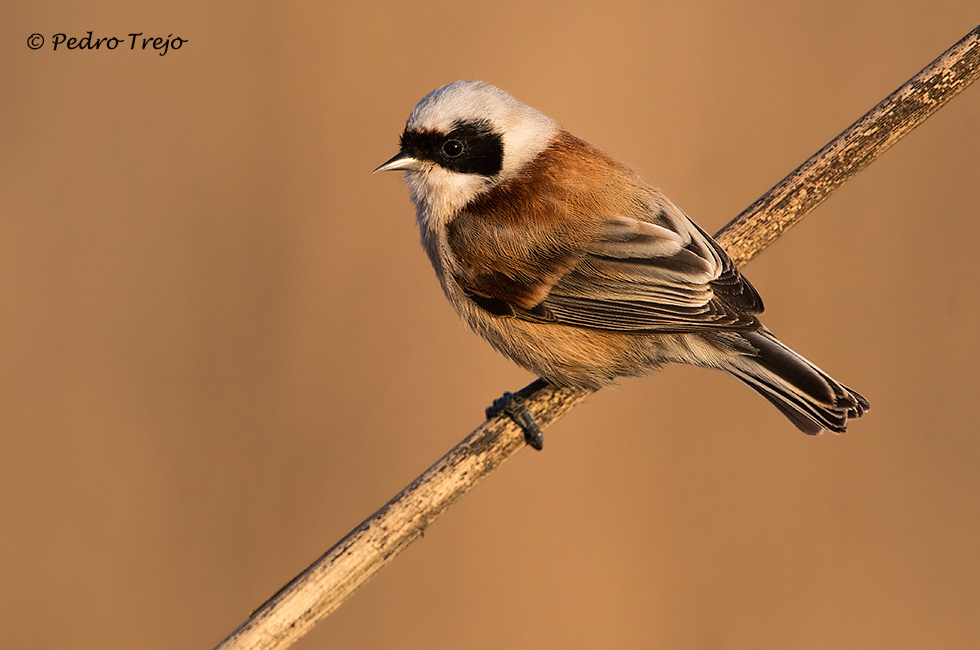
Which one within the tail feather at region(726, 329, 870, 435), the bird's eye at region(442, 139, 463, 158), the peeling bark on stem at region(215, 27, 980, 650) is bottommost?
the tail feather at region(726, 329, 870, 435)

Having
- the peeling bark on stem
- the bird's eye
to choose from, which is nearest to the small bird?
the bird's eye

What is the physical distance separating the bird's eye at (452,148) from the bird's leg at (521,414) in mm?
790

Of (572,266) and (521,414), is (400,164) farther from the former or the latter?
(521,414)

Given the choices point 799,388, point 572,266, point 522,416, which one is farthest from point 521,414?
point 799,388

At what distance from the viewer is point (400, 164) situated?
2527 mm

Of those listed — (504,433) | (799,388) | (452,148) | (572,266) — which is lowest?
(799,388)

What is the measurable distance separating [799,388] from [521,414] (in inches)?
31.6

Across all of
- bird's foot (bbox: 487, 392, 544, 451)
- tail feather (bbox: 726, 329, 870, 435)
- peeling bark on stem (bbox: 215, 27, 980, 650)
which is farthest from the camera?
bird's foot (bbox: 487, 392, 544, 451)

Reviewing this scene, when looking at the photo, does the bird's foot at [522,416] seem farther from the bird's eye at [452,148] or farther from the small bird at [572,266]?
the bird's eye at [452,148]

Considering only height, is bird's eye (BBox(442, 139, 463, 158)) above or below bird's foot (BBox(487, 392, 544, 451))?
above

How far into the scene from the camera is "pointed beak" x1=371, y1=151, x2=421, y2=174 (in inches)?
99.0

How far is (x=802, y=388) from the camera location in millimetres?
2277

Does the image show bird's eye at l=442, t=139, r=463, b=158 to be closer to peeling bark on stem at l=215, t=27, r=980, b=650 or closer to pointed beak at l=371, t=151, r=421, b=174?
pointed beak at l=371, t=151, r=421, b=174

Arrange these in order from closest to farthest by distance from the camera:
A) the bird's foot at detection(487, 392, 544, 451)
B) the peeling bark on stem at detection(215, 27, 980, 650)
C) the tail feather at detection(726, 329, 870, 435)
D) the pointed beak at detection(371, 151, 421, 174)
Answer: the peeling bark on stem at detection(215, 27, 980, 650) < the tail feather at detection(726, 329, 870, 435) < the bird's foot at detection(487, 392, 544, 451) < the pointed beak at detection(371, 151, 421, 174)
